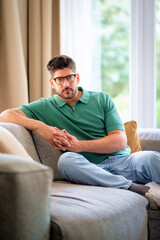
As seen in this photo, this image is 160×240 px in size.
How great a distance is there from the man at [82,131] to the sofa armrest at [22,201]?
2.34 ft

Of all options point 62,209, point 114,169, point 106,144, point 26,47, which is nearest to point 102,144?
point 106,144

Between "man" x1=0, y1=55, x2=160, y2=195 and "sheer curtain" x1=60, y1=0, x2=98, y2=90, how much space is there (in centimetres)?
105

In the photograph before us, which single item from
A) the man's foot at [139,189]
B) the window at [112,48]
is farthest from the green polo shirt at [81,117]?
the window at [112,48]

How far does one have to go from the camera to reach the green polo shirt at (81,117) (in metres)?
2.27

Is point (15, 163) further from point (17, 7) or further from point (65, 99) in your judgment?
point (17, 7)

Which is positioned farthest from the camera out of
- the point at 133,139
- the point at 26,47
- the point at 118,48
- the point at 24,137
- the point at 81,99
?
the point at 118,48

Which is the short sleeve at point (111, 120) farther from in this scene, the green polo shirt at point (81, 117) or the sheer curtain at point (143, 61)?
the sheer curtain at point (143, 61)

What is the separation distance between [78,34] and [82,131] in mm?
1588

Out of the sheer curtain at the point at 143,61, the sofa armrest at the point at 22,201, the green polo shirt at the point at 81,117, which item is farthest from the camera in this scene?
the sheer curtain at the point at 143,61

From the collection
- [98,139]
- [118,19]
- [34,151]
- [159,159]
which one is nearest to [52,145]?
[34,151]

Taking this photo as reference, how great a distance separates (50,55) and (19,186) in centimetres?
239

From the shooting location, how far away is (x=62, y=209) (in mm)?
1304

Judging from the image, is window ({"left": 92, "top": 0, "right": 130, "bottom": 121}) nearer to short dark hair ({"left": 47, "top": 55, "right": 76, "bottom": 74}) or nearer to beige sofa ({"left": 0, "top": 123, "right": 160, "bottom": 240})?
short dark hair ({"left": 47, "top": 55, "right": 76, "bottom": 74})

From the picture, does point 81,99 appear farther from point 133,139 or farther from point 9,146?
point 9,146
